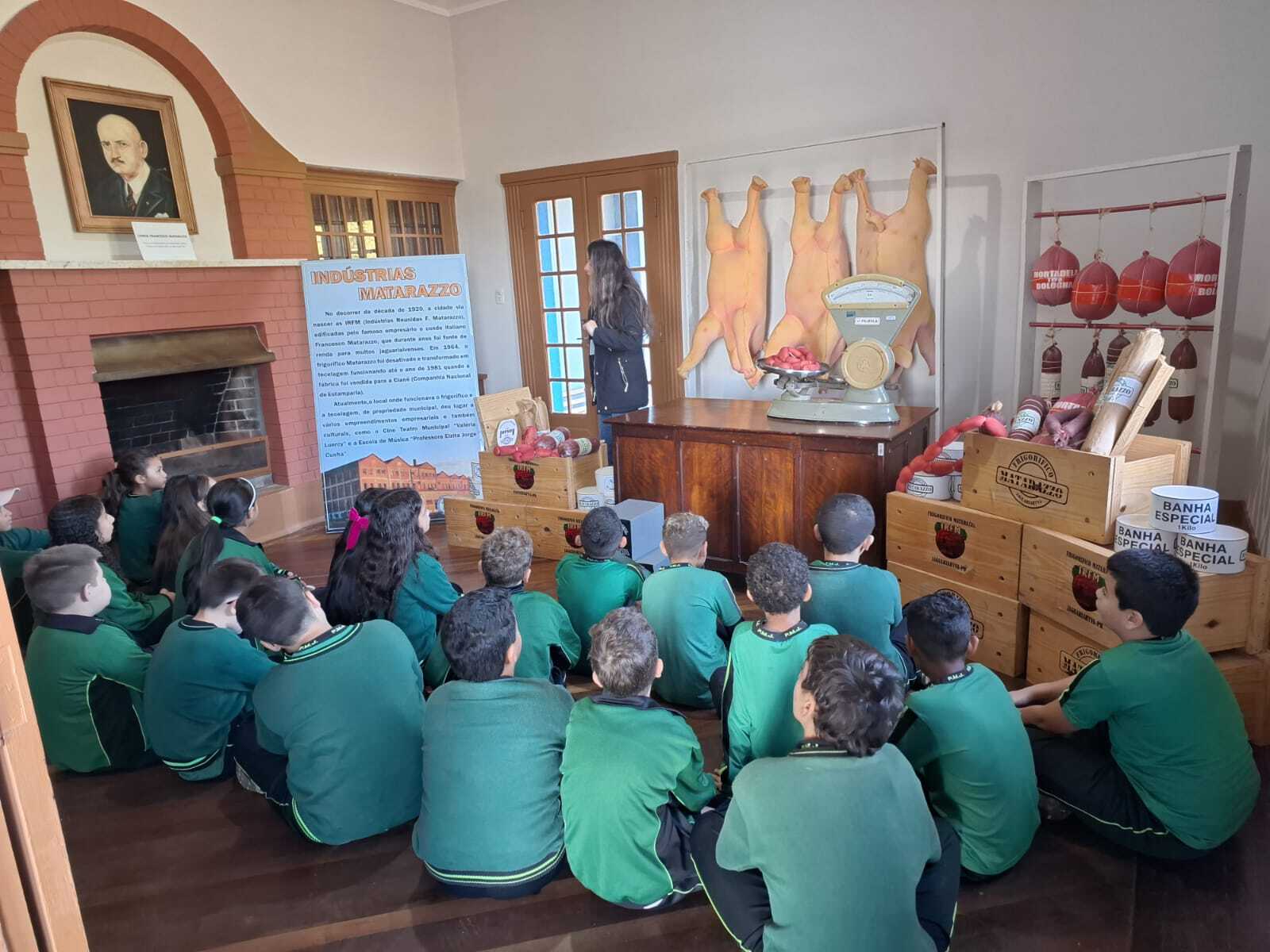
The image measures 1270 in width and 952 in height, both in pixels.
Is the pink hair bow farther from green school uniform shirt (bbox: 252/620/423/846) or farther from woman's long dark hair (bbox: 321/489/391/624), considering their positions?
green school uniform shirt (bbox: 252/620/423/846)

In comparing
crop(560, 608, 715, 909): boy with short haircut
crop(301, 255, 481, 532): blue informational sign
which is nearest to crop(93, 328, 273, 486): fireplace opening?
crop(301, 255, 481, 532): blue informational sign

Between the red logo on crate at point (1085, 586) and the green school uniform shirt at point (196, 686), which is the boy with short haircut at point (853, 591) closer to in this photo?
the red logo on crate at point (1085, 586)

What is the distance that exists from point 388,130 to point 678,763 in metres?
5.52

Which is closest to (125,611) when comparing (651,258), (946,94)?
(651,258)

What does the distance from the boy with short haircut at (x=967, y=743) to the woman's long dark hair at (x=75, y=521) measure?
10.2ft

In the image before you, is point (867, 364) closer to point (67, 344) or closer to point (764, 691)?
point (764, 691)

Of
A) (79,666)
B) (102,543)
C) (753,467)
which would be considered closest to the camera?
(79,666)

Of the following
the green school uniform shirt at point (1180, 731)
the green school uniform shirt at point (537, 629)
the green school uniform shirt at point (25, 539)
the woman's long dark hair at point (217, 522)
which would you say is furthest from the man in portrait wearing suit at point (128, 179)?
the green school uniform shirt at point (1180, 731)

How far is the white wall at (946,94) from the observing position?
3.86 meters

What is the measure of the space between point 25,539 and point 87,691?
127 centimetres

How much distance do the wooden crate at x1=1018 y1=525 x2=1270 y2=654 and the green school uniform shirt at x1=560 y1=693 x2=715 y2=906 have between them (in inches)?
57.5

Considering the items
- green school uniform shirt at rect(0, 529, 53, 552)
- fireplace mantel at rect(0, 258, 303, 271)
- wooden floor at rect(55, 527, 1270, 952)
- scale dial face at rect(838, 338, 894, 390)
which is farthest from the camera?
fireplace mantel at rect(0, 258, 303, 271)

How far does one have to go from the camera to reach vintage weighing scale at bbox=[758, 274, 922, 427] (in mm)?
3570

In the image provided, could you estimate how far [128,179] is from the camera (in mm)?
4594
